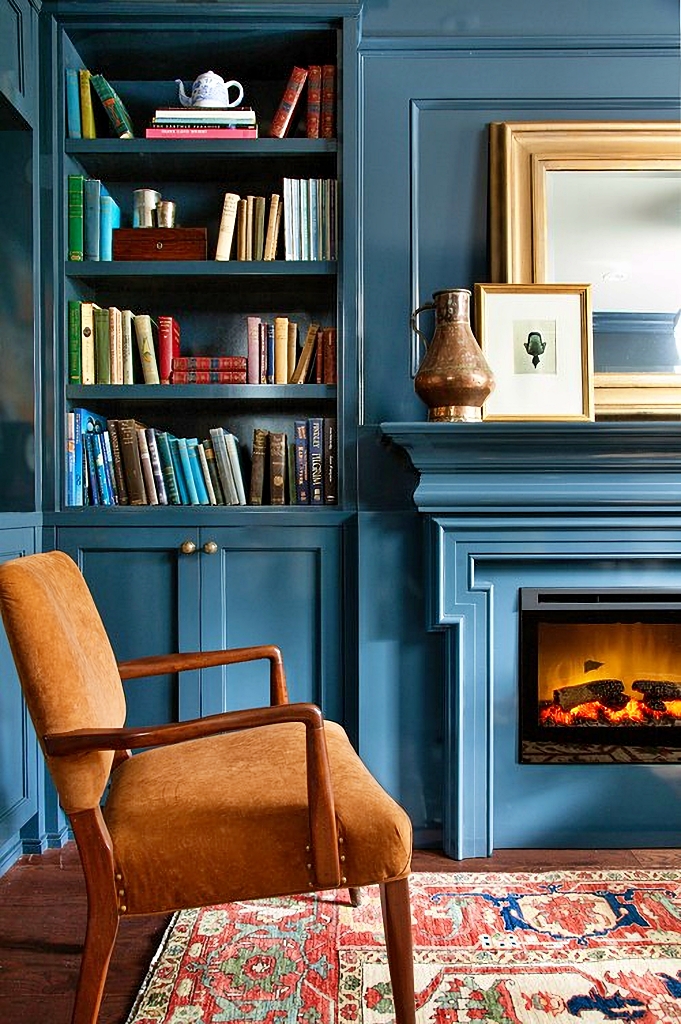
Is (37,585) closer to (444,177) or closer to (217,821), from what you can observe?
(217,821)

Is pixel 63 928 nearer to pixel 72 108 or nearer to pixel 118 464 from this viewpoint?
pixel 118 464

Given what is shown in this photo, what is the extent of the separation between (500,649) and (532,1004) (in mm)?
953

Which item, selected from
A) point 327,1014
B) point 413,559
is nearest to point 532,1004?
point 327,1014

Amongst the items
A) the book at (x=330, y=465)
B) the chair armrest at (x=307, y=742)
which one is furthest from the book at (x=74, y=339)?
the chair armrest at (x=307, y=742)

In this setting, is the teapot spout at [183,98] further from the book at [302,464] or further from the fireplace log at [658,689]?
the fireplace log at [658,689]

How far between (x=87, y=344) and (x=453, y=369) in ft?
3.50

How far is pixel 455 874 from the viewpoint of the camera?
225cm

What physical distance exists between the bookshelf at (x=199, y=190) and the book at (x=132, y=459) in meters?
0.08

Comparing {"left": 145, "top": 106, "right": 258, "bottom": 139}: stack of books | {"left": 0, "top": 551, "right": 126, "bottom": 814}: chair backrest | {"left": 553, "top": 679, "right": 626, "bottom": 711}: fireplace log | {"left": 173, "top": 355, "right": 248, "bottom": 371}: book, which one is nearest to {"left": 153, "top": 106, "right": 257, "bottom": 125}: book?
{"left": 145, "top": 106, "right": 258, "bottom": 139}: stack of books

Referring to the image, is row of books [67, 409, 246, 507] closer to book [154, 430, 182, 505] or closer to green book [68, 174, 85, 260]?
book [154, 430, 182, 505]

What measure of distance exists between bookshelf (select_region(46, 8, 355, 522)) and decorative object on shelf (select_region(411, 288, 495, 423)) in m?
0.28

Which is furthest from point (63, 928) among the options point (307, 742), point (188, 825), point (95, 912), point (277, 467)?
point (277, 467)

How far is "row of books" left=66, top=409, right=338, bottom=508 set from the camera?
8.15ft

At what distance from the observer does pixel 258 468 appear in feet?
8.25
